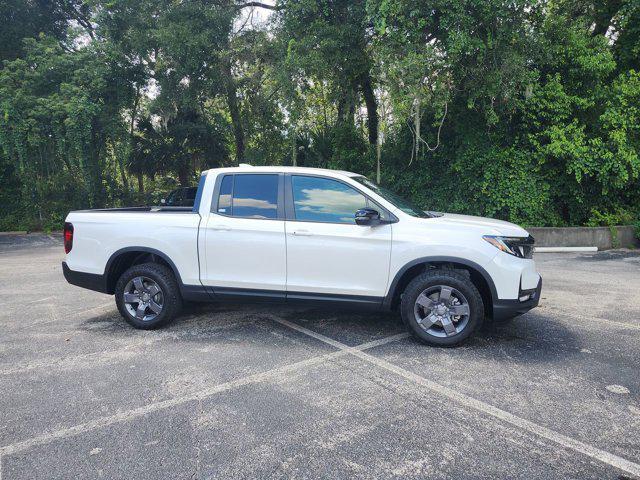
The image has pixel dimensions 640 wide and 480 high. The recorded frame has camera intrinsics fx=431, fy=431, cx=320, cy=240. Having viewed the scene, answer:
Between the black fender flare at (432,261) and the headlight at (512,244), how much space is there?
29cm

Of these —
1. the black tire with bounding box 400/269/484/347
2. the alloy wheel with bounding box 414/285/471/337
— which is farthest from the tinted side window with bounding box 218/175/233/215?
the alloy wheel with bounding box 414/285/471/337

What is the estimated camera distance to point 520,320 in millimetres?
5328

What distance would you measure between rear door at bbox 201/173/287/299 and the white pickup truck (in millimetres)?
12

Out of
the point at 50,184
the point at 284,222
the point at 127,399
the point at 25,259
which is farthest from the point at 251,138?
the point at 127,399

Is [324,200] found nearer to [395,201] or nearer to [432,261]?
[395,201]

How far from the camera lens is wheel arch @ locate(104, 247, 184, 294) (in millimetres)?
4898

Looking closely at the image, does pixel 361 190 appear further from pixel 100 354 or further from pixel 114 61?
pixel 114 61

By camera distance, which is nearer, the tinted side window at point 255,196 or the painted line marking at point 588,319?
the tinted side window at point 255,196

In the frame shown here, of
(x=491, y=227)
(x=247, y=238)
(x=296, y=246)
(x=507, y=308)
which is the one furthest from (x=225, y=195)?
(x=507, y=308)

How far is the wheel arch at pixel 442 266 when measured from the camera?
4.28 meters

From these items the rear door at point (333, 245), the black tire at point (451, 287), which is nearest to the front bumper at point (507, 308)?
the black tire at point (451, 287)

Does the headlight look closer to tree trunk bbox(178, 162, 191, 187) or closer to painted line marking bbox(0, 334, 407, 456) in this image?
painted line marking bbox(0, 334, 407, 456)

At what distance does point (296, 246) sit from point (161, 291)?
171 cm

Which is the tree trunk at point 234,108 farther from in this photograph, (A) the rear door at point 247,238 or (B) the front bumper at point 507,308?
(B) the front bumper at point 507,308
